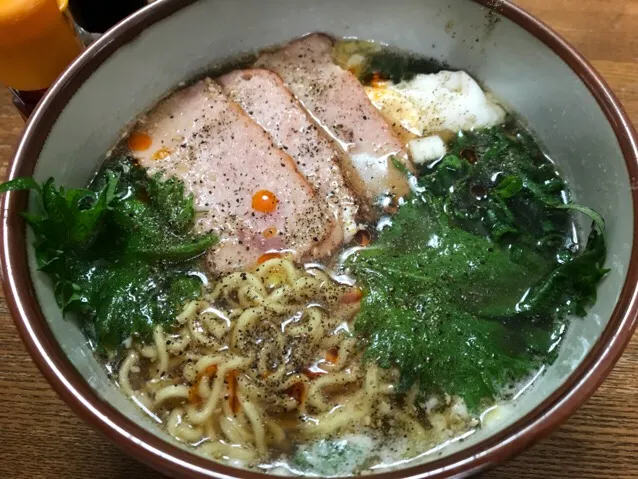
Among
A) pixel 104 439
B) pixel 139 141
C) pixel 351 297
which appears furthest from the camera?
pixel 139 141

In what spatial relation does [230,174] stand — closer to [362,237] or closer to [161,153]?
[161,153]

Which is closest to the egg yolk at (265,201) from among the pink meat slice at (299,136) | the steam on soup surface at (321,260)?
the steam on soup surface at (321,260)

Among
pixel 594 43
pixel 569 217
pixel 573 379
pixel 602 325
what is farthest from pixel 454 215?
pixel 594 43

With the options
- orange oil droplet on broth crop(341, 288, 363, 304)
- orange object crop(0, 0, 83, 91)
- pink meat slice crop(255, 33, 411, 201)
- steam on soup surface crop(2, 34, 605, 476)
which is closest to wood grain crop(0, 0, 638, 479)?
steam on soup surface crop(2, 34, 605, 476)

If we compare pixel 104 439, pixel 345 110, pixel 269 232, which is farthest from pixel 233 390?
pixel 345 110

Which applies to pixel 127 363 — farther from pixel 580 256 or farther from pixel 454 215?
pixel 580 256

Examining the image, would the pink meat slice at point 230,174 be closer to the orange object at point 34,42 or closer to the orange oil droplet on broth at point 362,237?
the orange oil droplet on broth at point 362,237

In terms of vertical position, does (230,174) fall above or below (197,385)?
above

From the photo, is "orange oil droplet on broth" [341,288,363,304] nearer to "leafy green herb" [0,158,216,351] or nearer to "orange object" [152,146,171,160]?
"leafy green herb" [0,158,216,351]
